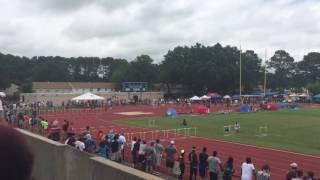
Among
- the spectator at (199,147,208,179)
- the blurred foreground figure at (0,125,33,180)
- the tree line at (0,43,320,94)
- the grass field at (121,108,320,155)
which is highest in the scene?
the tree line at (0,43,320,94)

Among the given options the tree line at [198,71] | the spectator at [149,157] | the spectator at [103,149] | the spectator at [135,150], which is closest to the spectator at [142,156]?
the spectator at [149,157]

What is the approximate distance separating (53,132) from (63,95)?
2710 inches

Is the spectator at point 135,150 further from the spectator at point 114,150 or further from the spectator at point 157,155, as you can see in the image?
the spectator at point 157,155

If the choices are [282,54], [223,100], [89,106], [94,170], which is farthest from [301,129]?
[282,54]

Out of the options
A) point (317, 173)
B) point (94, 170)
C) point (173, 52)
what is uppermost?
point (173, 52)

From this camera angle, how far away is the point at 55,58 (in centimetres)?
19450

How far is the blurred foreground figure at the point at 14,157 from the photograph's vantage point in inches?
75.3

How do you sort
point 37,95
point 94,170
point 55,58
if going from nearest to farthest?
point 94,170 < point 37,95 < point 55,58

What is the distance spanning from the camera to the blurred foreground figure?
1913mm

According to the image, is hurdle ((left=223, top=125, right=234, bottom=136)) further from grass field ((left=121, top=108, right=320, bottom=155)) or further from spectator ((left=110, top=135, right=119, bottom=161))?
spectator ((left=110, top=135, right=119, bottom=161))

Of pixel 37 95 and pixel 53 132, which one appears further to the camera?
pixel 37 95

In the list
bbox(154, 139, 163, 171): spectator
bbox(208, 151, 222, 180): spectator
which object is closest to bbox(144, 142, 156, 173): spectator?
bbox(154, 139, 163, 171): spectator

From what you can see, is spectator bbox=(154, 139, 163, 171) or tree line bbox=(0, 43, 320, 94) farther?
tree line bbox=(0, 43, 320, 94)

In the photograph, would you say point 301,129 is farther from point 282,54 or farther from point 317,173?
point 282,54
